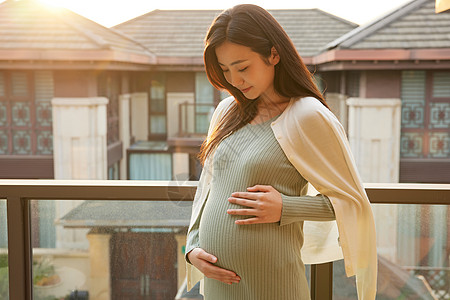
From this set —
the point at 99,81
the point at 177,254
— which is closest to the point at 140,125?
the point at 99,81

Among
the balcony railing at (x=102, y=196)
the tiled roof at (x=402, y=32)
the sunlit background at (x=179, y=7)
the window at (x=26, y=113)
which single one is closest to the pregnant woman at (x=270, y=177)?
the balcony railing at (x=102, y=196)

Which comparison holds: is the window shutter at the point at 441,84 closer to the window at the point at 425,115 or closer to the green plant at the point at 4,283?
the window at the point at 425,115

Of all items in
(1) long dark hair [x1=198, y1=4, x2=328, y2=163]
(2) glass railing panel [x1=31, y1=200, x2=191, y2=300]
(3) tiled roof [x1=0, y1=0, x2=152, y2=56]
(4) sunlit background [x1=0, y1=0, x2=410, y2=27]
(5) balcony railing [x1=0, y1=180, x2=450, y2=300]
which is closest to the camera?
(1) long dark hair [x1=198, y1=4, x2=328, y2=163]

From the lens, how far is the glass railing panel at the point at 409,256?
4.18 ft

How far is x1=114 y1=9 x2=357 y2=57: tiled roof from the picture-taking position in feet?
27.8

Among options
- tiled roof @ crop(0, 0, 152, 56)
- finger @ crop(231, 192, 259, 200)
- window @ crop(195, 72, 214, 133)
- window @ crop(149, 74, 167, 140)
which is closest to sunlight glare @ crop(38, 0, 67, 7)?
tiled roof @ crop(0, 0, 152, 56)

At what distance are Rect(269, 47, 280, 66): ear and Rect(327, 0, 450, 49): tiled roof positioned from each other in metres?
5.76

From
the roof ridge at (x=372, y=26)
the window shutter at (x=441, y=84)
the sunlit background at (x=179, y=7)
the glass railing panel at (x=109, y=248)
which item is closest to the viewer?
the glass railing panel at (x=109, y=248)

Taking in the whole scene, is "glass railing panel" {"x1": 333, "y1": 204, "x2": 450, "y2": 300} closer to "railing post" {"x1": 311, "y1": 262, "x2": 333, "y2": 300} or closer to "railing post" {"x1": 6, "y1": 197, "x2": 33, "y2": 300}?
"railing post" {"x1": 311, "y1": 262, "x2": 333, "y2": 300}

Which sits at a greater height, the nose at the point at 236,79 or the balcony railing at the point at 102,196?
the nose at the point at 236,79

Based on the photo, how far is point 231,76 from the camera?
35.1 inches

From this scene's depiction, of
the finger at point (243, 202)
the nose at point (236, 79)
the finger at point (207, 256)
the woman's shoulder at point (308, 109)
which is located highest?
the nose at point (236, 79)

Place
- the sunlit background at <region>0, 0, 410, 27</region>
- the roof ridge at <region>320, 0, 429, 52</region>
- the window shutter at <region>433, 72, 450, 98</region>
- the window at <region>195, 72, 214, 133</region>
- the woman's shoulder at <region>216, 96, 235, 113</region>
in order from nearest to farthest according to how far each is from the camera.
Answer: the woman's shoulder at <region>216, 96, 235, 113</region> < the roof ridge at <region>320, 0, 429, 52</region> < the window shutter at <region>433, 72, 450, 98</region> < the window at <region>195, 72, 214, 133</region> < the sunlit background at <region>0, 0, 410, 27</region>

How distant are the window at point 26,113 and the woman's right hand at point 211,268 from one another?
6930 millimetres
